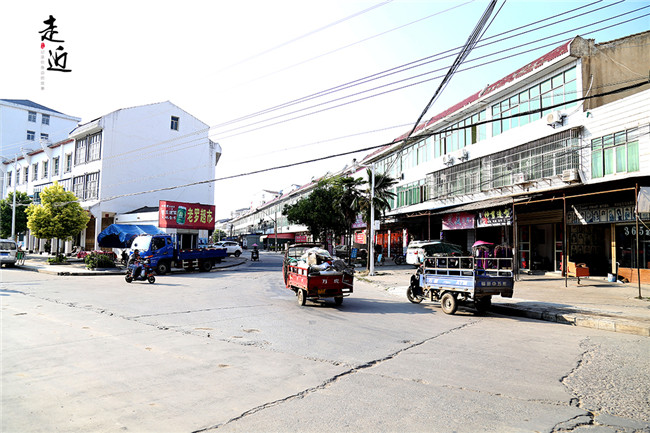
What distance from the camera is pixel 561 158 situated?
20344 millimetres

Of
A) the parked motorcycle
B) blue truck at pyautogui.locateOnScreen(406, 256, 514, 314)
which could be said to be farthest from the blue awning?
blue truck at pyautogui.locateOnScreen(406, 256, 514, 314)

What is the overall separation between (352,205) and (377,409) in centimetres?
2553

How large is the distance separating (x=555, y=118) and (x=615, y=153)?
3.47 meters

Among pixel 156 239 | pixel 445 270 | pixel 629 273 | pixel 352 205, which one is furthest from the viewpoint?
pixel 352 205

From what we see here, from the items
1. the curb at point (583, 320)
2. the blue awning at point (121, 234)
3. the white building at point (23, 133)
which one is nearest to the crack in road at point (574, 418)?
the curb at point (583, 320)

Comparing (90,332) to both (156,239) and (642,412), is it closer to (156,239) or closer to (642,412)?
(642,412)

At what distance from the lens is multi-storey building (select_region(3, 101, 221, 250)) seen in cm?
3778

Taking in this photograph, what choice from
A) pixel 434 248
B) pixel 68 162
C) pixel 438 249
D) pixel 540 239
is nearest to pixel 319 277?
pixel 434 248

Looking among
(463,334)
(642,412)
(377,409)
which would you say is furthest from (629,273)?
(377,409)

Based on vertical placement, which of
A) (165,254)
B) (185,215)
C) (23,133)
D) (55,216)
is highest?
(23,133)

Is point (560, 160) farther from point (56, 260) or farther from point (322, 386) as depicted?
point (56, 260)

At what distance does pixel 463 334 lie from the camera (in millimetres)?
8734

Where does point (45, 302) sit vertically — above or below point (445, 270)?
below

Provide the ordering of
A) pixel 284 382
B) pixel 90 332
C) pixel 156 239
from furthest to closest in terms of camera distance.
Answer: pixel 156 239 → pixel 90 332 → pixel 284 382
